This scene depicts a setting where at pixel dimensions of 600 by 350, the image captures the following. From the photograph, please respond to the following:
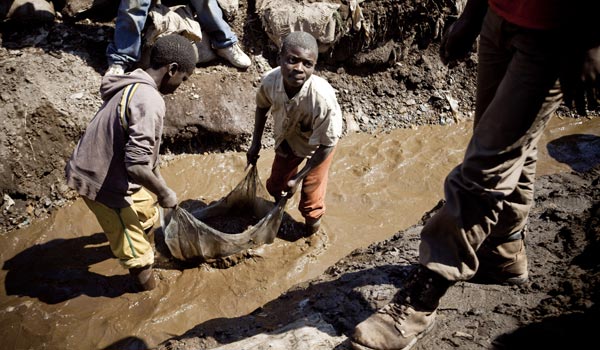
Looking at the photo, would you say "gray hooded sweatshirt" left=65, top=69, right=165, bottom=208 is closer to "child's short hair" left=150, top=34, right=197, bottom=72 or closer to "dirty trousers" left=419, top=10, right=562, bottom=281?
"child's short hair" left=150, top=34, right=197, bottom=72

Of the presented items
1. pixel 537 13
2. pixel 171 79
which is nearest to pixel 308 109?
pixel 171 79

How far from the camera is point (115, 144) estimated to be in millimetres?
2451

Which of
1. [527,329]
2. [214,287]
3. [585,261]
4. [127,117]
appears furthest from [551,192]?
[127,117]

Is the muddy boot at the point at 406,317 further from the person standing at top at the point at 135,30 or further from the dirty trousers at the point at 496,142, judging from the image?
the person standing at top at the point at 135,30

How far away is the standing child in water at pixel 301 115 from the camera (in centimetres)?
263

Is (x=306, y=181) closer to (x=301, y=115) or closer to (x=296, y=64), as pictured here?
(x=301, y=115)

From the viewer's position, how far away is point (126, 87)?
2.40 metres

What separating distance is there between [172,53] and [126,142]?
59cm

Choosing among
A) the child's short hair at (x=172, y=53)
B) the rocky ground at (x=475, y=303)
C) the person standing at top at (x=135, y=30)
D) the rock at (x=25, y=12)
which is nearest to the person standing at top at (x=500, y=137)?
the rocky ground at (x=475, y=303)

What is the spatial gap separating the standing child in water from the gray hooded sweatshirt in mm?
790

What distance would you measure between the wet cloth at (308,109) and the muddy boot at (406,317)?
1287mm

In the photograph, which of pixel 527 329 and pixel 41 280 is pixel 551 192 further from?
pixel 41 280

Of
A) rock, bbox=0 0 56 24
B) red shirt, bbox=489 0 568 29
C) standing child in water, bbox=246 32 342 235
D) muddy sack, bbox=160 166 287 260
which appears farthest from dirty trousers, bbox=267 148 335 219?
rock, bbox=0 0 56 24

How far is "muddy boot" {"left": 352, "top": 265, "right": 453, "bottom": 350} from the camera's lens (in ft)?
5.62
